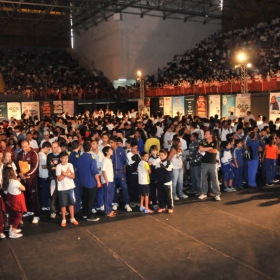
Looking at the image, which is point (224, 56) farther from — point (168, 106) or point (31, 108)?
point (31, 108)

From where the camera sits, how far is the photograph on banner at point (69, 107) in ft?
79.7

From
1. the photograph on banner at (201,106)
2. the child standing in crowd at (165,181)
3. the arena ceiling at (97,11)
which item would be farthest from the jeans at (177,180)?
the arena ceiling at (97,11)

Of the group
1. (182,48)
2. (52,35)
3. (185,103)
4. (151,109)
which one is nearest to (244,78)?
(185,103)

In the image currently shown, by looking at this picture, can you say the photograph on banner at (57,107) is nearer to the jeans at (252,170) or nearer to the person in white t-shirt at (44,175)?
the person in white t-shirt at (44,175)

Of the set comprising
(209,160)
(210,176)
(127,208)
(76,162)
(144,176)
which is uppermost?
(76,162)

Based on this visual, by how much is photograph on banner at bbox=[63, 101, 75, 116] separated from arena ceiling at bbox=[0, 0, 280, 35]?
8.54 meters

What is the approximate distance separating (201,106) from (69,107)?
8.95 metres

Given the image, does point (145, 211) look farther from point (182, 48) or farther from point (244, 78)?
point (182, 48)

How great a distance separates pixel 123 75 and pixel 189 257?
27311mm

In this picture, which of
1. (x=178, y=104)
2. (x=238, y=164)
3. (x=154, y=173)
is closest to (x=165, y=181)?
(x=154, y=173)

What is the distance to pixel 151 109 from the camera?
83.6 feet

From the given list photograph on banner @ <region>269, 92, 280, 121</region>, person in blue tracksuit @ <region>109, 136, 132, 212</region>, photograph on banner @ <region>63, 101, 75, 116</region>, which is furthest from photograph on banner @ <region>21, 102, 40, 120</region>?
person in blue tracksuit @ <region>109, 136, 132, 212</region>

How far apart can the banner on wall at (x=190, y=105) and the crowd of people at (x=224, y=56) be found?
143cm

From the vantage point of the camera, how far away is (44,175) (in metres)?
8.20
